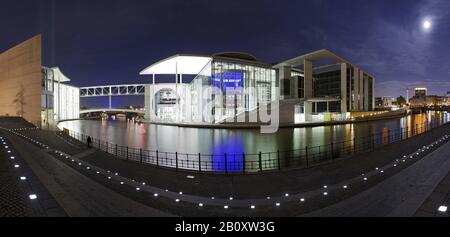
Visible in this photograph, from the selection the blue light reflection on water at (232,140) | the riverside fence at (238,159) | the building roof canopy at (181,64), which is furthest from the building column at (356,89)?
the riverside fence at (238,159)

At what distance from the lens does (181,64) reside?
2135 inches

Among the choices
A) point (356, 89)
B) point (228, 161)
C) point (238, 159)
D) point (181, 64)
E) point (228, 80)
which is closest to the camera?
point (228, 161)

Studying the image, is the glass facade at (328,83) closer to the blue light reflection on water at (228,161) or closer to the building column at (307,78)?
the building column at (307,78)

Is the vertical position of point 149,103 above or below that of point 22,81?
below

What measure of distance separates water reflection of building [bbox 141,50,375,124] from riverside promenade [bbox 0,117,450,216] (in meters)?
33.6

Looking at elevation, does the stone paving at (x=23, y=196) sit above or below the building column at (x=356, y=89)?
below

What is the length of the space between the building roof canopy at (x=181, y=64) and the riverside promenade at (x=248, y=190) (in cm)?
3867

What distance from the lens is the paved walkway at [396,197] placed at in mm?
5113

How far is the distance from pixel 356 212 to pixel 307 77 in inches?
2034

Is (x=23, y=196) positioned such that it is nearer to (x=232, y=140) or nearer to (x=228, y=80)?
(x=232, y=140)

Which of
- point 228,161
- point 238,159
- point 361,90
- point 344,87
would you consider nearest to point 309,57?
point 344,87

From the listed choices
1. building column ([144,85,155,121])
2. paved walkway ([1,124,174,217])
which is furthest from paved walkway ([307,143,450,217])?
building column ([144,85,155,121])

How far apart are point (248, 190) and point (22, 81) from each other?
50722 millimetres
